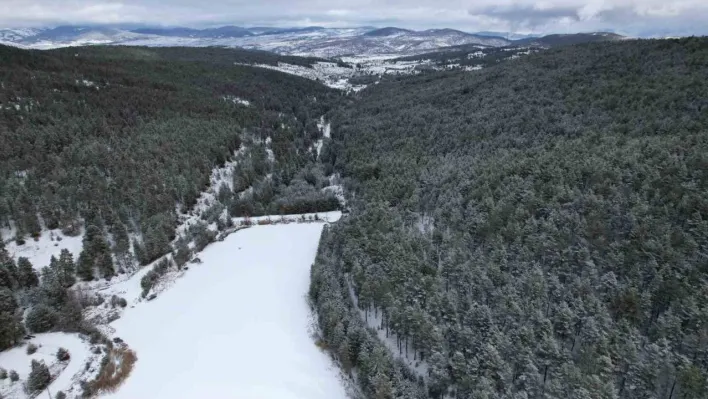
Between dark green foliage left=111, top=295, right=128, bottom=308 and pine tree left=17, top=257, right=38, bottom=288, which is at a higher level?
pine tree left=17, top=257, right=38, bottom=288

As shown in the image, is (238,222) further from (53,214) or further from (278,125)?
(278,125)

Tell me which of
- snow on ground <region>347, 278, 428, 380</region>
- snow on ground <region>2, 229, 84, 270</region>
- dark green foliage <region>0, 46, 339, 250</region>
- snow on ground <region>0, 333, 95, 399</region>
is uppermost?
dark green foliage <region>0, 46, 339, 250</region>

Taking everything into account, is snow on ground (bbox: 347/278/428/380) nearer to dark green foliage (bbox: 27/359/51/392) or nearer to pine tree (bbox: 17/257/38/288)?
dark green foliage (bbox: 27/359/51/392)

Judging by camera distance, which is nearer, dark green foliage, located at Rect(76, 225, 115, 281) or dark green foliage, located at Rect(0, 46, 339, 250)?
dark green foliage, located at Rect(76, 225, 115, 281)

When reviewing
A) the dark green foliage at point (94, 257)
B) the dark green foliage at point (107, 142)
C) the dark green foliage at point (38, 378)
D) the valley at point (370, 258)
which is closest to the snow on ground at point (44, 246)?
the valley at point (370, 258)

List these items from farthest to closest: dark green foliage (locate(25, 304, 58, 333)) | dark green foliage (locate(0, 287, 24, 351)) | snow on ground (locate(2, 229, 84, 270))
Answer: snow on ground (locate(2, 229, 84, 270)) < dark green foliage (locate(25, 304, 58, 333)) < dark green foliage (locate(0, 287, 24, 351))

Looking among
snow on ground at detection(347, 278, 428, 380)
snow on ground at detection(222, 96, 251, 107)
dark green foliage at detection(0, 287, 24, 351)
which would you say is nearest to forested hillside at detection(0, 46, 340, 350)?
dark green foliage at detection(0, 287, 24, 351)
